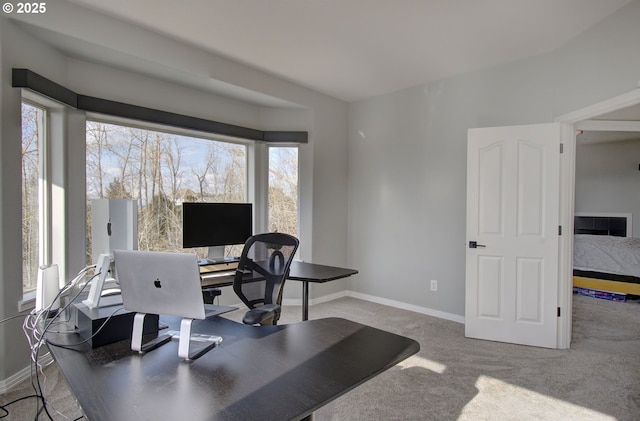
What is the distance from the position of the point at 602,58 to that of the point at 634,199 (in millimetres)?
5215

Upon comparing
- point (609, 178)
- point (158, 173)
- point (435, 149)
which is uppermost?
point (435, 149)

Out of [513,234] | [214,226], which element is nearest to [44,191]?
[214,226]

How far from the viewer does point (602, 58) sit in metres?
2.73

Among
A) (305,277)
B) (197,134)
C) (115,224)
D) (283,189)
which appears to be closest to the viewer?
(115,224)

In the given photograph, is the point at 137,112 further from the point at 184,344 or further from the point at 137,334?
the point at 184,344

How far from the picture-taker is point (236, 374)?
1243 mm

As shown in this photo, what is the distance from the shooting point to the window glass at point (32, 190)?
8.95ft

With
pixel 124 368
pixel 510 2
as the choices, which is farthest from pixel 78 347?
pixel 510 2

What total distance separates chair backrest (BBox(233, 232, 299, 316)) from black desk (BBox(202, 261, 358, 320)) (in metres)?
0.25

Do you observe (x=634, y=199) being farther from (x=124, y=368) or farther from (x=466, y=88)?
(x=124, y=368)

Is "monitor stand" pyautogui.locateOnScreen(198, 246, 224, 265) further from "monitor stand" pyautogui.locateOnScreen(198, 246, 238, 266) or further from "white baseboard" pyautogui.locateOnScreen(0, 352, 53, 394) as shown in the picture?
→ "white baseboard" pyautogui.locateOnScreen(0, 352, 53, 394)

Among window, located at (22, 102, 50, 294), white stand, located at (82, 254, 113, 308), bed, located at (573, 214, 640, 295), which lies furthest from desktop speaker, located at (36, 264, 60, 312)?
bed, located at (573, 214, 640, 295)

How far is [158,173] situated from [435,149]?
312cm

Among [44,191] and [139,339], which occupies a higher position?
[44,191]
